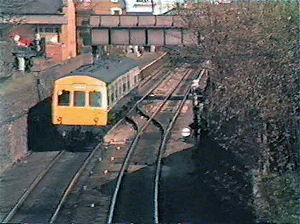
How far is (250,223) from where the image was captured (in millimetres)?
8195

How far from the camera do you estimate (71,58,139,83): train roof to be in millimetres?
15717

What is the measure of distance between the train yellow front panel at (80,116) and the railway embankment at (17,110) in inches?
27.9

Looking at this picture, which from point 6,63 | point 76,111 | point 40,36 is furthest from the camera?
point 40,36

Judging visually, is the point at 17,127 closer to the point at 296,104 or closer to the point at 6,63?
the point at 6,63

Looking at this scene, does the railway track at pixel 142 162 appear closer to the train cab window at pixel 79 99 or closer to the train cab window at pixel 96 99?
the train cab window at pixel 96 99

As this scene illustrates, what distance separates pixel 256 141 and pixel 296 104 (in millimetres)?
772

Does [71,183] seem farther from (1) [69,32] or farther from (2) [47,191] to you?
(1) [69,32]

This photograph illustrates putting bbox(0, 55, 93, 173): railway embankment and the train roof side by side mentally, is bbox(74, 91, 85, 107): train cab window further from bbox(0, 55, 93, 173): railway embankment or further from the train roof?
bbox(0, 55, 93, 173): railway embankment

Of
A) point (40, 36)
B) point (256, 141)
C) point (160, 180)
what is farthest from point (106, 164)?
point (40, 36)

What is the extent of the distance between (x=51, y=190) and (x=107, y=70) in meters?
6.42

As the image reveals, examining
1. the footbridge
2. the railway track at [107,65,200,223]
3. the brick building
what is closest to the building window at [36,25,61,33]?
the brick building

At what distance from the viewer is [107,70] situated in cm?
1700

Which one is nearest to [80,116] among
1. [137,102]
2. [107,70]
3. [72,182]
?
[107,70]

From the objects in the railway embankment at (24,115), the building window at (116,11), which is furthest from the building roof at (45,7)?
the railway embankment at (24,115)
